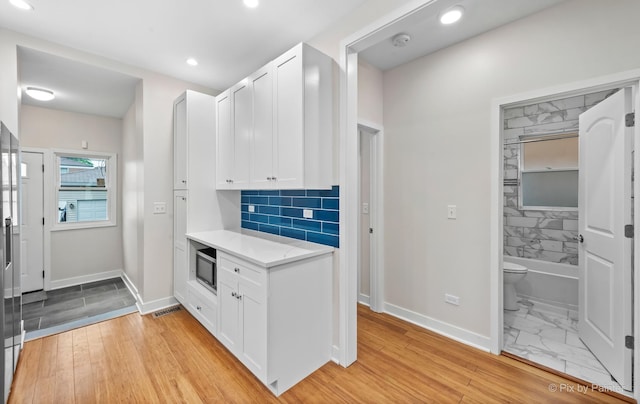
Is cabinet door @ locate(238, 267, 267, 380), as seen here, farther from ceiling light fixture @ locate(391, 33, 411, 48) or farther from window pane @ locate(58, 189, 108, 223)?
window pane @ locate(58, 189, 108, 223)

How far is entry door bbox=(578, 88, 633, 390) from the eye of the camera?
1835 millimetres

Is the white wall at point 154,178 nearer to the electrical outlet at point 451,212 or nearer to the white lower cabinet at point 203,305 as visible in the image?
the white lower cabinet at point 203,305

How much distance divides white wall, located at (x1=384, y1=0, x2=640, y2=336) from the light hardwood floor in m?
0.47

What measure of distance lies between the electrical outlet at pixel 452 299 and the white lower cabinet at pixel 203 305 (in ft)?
6.99

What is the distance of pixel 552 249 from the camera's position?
3.42 metres

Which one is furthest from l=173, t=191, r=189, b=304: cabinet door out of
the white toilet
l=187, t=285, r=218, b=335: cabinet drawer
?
the white toilet

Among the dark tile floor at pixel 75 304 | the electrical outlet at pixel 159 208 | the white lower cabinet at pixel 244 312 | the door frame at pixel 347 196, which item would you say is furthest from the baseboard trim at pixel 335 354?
the dark tile floor at pixel 75 304

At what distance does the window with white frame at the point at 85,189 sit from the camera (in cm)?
400

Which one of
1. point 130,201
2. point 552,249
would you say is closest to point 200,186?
point 130,201

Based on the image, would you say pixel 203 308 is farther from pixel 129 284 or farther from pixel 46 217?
pixel 46 217

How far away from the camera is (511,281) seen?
119 inches

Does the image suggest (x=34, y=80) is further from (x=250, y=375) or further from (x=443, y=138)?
(x=443, y=138)

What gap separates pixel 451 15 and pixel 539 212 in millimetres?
2856

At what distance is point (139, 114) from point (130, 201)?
51.6 inches
